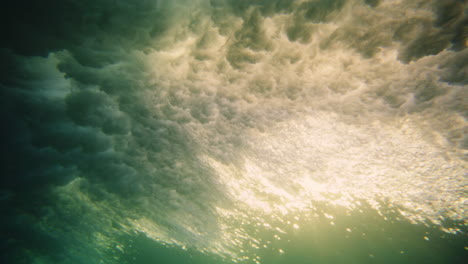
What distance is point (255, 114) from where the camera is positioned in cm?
562

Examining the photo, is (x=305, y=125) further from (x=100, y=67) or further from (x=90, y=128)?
(x=90, y=128)

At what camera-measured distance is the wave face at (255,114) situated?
3.68 m

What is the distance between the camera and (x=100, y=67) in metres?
5.28

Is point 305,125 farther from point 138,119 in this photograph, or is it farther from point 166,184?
point 166,184

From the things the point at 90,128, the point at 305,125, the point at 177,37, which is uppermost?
the point at 305,125

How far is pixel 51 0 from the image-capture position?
3945 mm

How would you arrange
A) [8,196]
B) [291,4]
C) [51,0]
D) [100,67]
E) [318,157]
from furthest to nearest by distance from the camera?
[8,196]
[318,157]
[100,67]
[51,0]
[291,4]

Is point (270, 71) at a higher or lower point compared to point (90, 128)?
higher

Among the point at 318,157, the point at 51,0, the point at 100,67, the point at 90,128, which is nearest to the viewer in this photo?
the point at 51,0

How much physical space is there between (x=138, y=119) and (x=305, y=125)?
588cm

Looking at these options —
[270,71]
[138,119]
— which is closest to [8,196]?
[138,119]

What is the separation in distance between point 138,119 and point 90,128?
2.00 m

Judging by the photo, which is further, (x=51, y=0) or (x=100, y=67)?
(x=100, y=67)

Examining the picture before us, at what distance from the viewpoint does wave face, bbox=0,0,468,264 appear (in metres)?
3.68
